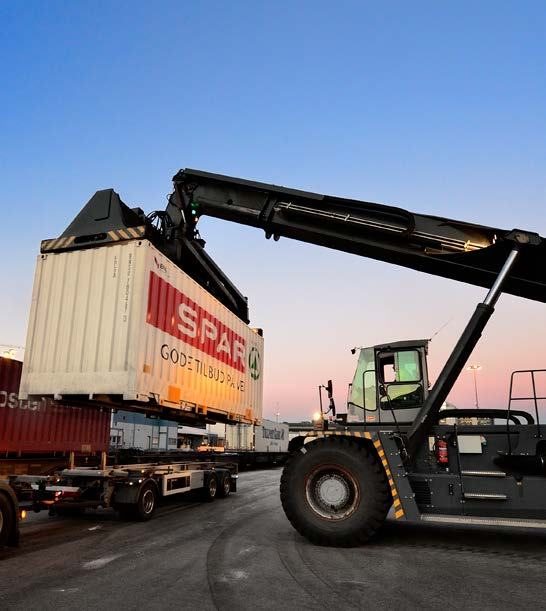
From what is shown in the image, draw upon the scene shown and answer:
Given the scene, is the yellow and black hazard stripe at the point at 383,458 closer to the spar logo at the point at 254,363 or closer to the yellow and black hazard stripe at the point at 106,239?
the yellow and black hazard stripe at the point at 106,239

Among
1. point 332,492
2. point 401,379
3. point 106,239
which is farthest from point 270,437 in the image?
point 332,492

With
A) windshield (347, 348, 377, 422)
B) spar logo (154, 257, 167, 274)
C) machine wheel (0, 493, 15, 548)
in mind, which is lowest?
machine wheel (0, 493, 15, 548)

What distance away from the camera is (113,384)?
317 inches

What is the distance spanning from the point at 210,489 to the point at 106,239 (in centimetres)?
781

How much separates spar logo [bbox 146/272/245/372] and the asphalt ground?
3.58 meters

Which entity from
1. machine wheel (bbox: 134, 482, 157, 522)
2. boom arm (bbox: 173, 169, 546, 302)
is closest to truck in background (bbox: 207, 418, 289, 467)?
machine wheel (bbox: 134, 482, 157, 522)

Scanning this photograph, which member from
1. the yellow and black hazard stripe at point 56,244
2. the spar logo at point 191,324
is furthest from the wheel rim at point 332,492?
the yellow and black hazard stripe at point 56,244

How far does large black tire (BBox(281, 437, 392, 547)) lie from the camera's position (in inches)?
270

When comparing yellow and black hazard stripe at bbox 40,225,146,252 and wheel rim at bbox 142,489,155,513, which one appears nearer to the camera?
yellow and black hazard stripe at bbox 40,225,146,252

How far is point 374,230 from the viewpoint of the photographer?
7738 mm

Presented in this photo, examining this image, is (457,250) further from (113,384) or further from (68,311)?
(68,311)

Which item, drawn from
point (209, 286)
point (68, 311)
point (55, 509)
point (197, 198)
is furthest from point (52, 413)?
point (197, 198)

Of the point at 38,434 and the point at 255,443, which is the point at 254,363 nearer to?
the point at 38,434

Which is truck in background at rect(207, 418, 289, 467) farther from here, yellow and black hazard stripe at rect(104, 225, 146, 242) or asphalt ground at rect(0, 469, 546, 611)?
yellow and black hazard stripe at rect(104, 225, 146, 242)
